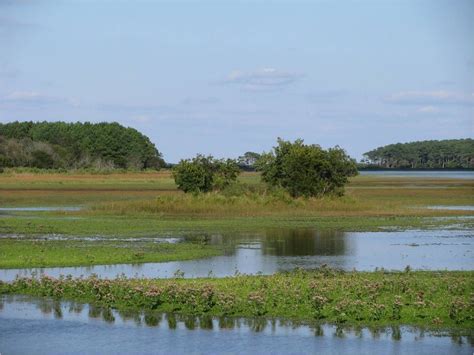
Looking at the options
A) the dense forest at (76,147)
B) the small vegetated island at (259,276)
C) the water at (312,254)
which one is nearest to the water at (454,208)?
the small vegetated island at (259,276)

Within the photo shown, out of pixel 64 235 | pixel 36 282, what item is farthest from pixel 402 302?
pixel 64 235

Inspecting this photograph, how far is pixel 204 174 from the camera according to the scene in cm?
5738

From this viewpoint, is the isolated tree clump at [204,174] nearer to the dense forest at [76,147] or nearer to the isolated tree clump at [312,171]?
the isolated tree clump at [312,171]

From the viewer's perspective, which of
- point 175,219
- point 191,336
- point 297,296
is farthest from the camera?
point 175,219

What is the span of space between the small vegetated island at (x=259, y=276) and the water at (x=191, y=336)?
1.90ft

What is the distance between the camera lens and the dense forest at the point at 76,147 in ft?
419

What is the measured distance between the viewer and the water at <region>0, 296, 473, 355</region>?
57.3ft

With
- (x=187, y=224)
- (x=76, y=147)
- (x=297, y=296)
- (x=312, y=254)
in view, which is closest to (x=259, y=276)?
(x=297, y=296)

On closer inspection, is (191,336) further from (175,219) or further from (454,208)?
(454,208)

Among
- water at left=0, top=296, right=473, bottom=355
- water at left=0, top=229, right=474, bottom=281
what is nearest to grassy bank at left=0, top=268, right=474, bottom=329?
water at left=0, top=296, right=473, bottom=355

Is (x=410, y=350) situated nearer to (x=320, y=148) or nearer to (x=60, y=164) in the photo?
(x=320, y=148)

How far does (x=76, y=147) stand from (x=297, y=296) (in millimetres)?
131059

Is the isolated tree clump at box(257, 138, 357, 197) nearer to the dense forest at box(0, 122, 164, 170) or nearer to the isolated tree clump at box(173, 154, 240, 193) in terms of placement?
the isolated tree clump at box(173, 154, 240, 193)

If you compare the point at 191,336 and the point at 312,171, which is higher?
the point at 312,171
